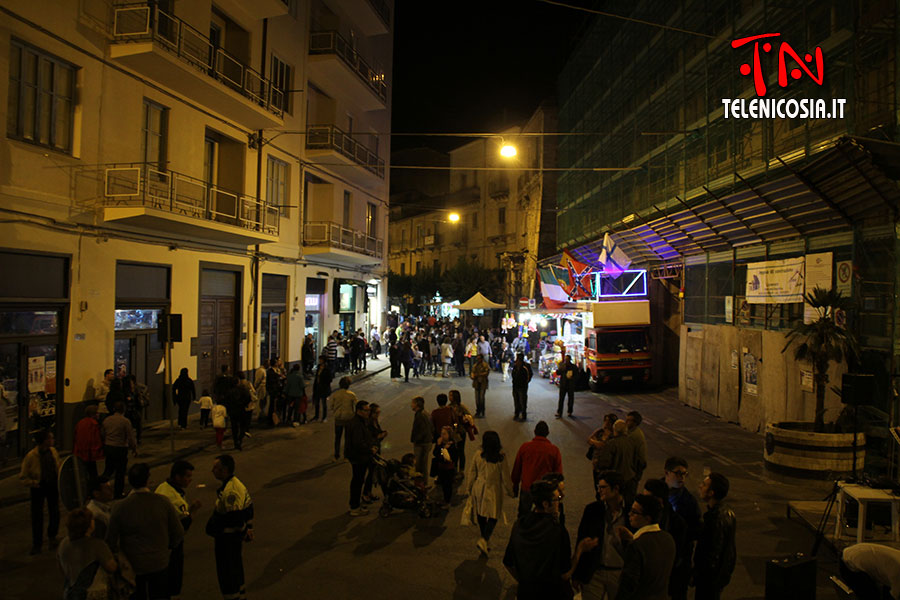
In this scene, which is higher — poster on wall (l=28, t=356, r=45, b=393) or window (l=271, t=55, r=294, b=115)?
window (l=271, t=55, r=294, b=115)

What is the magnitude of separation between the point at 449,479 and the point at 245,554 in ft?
10.4

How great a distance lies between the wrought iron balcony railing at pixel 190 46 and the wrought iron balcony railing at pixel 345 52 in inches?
141

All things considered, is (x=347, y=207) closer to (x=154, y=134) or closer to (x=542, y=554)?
(x=154, y=134)

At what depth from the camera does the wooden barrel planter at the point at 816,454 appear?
9531 millimetres

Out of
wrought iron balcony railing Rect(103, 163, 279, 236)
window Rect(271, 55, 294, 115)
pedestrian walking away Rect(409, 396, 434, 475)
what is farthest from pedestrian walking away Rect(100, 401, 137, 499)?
window Rect(271, 55, 294, 115)

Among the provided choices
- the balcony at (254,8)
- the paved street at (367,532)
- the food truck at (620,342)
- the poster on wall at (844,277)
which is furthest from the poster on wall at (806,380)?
the balcony at (254,8)

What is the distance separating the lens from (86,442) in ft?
25.4

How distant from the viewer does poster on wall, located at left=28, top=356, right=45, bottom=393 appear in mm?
10307

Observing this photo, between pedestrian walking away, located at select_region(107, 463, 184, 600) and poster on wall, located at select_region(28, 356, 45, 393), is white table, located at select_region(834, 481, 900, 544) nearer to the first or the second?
pedestrian walking away, located at select_region(107, 463, 184, 600)

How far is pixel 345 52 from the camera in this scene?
22.9 m

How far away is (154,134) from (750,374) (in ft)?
54.5

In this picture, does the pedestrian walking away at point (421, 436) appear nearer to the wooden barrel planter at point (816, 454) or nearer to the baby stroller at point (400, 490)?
the baby stroller at point (400, 490)

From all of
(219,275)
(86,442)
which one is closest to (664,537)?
(86,442)

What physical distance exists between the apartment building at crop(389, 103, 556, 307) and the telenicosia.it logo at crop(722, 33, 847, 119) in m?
17.9
